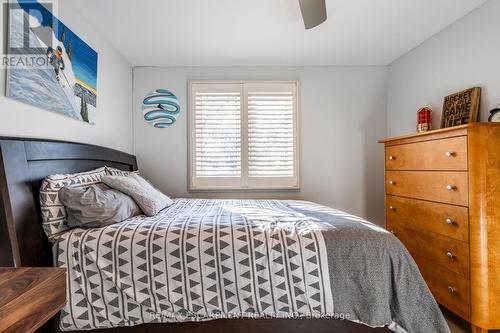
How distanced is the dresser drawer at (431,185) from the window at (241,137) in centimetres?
112

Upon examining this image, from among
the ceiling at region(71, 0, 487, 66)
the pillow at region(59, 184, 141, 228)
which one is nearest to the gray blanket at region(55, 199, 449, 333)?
the pillow at region(59, 184, 141, 228)

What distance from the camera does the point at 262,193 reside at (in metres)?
3.12

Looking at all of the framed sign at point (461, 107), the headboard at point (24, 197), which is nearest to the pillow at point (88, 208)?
the headboard at point (24, 197)

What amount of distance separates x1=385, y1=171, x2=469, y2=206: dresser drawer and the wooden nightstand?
2100 millimetres

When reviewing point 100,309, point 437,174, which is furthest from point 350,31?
point 100,309

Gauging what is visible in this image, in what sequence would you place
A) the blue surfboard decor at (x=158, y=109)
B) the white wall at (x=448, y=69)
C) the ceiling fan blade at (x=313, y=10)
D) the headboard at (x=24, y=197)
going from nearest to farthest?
the headboard at (x=24, y=197)
the ceiling fan blade at (x=313, y=10)
the white wall at (x=448, y=69)
the blue surfboard decor at (x=158, y=109)

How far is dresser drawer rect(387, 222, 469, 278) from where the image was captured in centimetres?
162

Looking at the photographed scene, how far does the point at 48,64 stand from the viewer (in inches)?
66.1

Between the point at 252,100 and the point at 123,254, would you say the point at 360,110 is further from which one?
the point at 123,254

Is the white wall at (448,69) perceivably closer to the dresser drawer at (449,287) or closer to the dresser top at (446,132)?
the dresser top at (446,132)

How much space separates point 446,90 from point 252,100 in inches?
76.2

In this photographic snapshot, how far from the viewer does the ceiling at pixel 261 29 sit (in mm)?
1974

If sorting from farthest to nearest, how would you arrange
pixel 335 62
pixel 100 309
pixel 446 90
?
pixel 335 62
pixel 446 90
pixel 100 309
